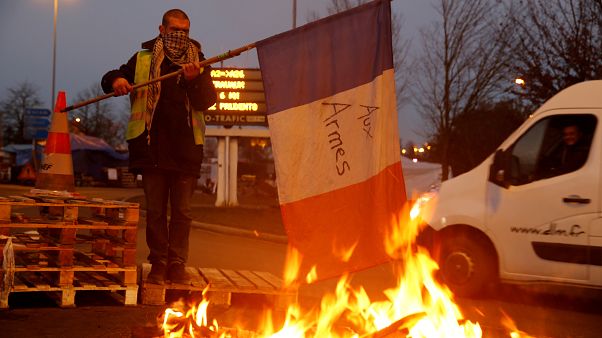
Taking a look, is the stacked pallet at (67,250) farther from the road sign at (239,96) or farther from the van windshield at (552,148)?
the road sign at (239,96)

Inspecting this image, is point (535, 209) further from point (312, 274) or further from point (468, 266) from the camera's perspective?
point (312, 274)

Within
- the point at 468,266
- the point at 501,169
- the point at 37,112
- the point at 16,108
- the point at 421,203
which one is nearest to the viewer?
the point at 501,169

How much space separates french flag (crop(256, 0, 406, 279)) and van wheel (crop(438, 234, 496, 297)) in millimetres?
3746

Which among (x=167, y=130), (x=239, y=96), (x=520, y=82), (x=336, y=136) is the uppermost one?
(x=520, y=82)

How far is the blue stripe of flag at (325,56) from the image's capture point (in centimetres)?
454

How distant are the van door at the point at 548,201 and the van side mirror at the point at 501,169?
2 centimetres

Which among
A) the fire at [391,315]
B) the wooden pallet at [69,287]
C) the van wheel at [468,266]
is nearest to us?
the fire at [391,315]

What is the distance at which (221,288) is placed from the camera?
6145 millimetres

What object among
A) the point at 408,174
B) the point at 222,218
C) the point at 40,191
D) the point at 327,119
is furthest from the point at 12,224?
the point at 408,174

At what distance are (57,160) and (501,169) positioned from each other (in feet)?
15.5

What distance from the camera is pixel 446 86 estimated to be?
2614cm

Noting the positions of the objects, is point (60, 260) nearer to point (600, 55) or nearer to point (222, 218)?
point (222, 218)

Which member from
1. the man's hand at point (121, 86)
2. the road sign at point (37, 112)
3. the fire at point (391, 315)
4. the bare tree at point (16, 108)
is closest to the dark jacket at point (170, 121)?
the man's hand at point (121, 86)

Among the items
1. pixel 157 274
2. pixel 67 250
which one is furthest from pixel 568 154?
pixel 67 250
